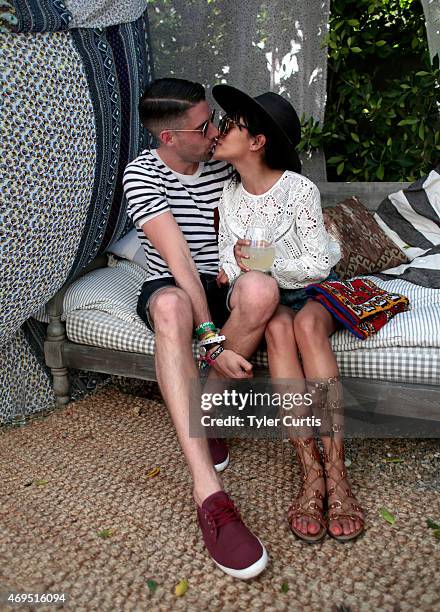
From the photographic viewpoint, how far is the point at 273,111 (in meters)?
2.71

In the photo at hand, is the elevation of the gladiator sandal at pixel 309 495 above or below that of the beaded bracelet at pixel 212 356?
below

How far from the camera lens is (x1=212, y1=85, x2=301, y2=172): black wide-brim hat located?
2557mm

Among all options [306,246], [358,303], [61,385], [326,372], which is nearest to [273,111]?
[306,246]

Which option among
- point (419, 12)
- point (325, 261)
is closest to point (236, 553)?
point (325, 261)

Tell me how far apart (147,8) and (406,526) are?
303 centimetres

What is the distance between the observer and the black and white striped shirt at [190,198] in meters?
2.85

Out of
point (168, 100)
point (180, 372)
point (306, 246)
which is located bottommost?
point (180, 372)

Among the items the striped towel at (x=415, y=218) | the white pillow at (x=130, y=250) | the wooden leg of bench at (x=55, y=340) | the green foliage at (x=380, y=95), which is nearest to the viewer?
the wooden leg of bench at (x=55, y=340)

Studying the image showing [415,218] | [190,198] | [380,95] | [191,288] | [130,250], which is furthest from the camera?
[380,95]

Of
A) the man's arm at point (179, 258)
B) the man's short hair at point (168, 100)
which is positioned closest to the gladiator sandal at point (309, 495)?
the man's arm at point (179, 258)

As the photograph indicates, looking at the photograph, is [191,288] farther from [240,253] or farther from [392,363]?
[392,363]

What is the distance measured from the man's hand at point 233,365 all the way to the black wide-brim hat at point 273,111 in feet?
2.54
